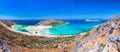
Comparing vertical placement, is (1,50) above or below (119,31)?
below

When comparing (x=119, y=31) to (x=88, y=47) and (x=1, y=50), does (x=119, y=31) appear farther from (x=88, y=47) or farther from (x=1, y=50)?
(x=1, y=50)

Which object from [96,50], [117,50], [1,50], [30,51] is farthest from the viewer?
[30,51]

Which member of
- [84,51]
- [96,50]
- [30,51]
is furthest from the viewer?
[30,51]

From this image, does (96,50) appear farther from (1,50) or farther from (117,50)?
(1,50)

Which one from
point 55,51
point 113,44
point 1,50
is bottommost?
point 55,51

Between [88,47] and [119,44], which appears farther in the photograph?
[88,47]

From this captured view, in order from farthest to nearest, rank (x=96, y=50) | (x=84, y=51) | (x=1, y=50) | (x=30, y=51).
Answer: (x=30, y=51)
(x=1, y=50)
(x=84, y=51)
(x=96, y=50)

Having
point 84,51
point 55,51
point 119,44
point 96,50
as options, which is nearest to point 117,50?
point 119,44

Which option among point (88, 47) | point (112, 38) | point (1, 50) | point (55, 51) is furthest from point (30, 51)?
point (112, 38)

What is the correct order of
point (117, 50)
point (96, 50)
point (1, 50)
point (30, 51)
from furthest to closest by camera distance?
point (30, 51), point (1, 50), point (96, 50), point (117, 50)
